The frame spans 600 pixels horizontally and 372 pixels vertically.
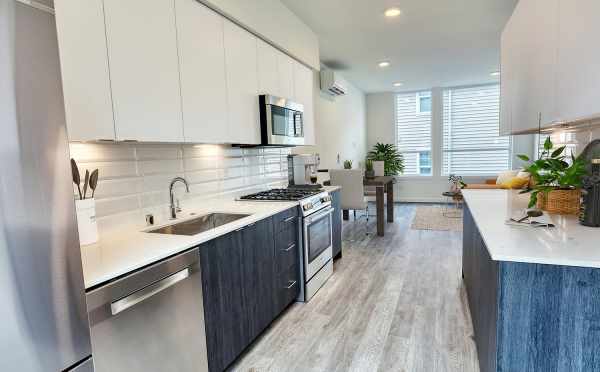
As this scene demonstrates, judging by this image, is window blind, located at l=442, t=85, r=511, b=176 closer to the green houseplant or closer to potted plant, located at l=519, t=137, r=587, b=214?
the green houseplant

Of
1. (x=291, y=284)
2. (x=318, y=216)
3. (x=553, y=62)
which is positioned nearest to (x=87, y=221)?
(x=291, y=284)

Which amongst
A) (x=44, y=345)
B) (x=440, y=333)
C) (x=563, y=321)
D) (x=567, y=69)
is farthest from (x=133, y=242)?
(x=567, y=69)

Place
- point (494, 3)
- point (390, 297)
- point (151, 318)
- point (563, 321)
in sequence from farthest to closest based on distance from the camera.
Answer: point (494, 3), point (390, 297), point (151, 318), point (563, 321)

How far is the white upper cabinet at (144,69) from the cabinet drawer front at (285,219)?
921 millimetres

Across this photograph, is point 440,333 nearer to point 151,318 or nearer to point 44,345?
point 151,318

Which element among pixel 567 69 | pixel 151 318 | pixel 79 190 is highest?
pixel 567 69

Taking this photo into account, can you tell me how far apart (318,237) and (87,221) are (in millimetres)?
1968

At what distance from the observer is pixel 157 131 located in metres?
1.82

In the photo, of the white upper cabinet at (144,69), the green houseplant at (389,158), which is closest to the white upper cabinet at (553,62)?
the white upper cabinet at (144,69)

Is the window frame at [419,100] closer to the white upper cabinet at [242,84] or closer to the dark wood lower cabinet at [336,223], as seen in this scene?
the dark wood lower cabinet at [336,223]

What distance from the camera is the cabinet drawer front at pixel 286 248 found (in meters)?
2.54

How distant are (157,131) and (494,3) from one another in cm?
335

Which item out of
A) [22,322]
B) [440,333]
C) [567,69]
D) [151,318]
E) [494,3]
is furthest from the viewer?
[494,3]

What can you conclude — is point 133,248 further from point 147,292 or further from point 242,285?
point 242,285
